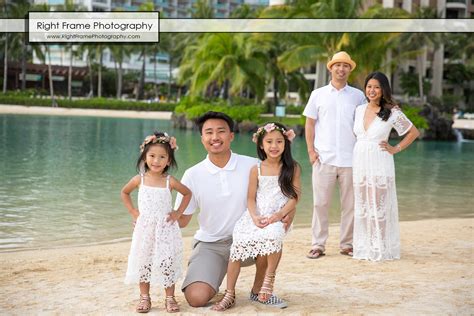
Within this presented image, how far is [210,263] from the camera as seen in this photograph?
512 cm

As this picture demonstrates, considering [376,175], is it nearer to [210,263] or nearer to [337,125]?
[337,125]

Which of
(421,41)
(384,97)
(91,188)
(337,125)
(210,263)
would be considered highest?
(421,41)

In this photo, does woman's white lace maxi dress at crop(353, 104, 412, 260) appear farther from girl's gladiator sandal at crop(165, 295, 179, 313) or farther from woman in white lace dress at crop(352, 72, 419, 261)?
girl's gladiator sandal at crop(165, 295, 179, 313)

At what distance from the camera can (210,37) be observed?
41.9 meters

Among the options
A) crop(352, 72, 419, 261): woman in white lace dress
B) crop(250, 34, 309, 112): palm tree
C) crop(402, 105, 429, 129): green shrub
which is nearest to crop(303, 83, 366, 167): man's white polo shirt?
crop(352, 72, 419, 261): woman in white lace dress

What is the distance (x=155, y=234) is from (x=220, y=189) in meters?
0.58

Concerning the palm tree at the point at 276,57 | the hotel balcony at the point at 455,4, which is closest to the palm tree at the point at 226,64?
the palm tree at the point at 276,57

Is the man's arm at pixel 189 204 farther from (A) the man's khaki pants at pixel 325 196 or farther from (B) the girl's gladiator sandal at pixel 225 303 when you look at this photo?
(A) the man's khaki pants at pixel 325 196

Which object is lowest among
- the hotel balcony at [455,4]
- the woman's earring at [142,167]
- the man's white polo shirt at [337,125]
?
the woman's earring at [142,167]

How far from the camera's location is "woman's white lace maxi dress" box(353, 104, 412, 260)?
22.5 feet

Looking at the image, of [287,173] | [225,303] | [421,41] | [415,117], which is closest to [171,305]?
[225,303]

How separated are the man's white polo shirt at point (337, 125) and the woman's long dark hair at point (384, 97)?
345 millimetres

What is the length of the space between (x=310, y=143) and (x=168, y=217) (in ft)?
8.89

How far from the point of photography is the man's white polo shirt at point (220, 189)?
5137mm
